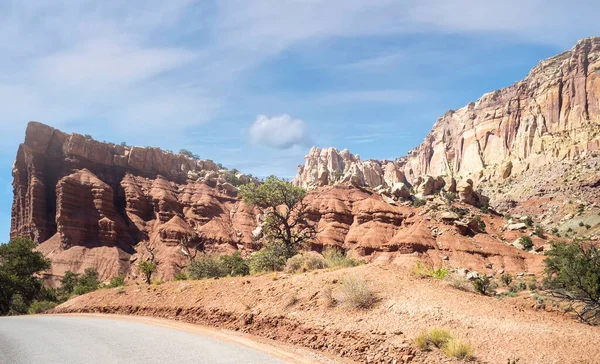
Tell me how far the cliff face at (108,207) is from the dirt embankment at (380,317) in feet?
174

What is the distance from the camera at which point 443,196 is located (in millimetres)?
74125

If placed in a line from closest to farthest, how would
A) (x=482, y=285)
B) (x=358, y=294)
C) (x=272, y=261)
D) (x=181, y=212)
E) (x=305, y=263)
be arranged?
(x=358, y=294), (x=305, y=263), (x=272, y=261), (x=482, y=285), (x=181, y=212)

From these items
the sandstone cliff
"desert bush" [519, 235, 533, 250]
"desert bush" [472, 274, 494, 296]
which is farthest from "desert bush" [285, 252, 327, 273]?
"desert bush" [519, 235, 533, 250]

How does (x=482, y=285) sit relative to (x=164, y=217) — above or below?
below

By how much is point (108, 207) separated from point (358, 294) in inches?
3013

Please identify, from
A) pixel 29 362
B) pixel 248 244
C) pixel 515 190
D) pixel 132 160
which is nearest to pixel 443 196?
pixel 248 244

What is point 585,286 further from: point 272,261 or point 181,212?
point 181,212

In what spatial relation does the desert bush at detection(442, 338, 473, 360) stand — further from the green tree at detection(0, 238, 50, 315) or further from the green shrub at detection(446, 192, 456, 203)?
the green shrub at detection(446, 192, 456, 203)

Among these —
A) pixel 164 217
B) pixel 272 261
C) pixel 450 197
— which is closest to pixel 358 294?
pixel 272 261

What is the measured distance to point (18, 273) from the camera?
40.5 m

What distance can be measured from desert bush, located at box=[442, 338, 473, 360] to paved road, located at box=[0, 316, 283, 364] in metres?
4.10

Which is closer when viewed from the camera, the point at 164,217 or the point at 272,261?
the point at 272,261

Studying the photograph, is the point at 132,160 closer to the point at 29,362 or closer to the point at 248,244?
the point at 248,244

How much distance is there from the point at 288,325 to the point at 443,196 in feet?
219
